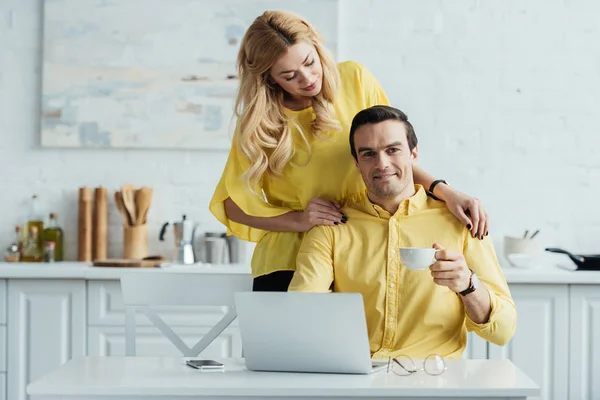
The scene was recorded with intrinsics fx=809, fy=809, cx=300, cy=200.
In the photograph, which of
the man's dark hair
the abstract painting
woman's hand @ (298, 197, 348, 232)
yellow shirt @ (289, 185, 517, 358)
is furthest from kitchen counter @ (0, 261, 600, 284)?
the man's dark hair

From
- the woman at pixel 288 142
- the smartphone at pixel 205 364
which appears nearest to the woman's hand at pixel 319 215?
the woman at pixel 288 142

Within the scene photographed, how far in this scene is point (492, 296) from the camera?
1.96 metres

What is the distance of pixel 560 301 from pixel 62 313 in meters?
2.14

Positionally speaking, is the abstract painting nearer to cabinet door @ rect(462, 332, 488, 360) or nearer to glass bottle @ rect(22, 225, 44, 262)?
glass bottle @ rect(22, 225, 44, 262)

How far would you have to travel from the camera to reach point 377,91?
8.20ft

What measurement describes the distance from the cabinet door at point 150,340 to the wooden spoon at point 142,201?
24.0 inches

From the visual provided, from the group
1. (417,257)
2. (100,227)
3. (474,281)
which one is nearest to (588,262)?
(474,281)

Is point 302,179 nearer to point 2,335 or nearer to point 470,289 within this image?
point 470,289

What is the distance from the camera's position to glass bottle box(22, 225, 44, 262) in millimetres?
3828

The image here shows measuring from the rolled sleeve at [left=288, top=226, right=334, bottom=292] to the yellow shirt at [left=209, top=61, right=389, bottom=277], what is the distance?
0.52 feet

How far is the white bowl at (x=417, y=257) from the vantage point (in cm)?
172

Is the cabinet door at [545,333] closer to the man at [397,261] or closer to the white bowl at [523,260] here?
the white bowl at [523,260]

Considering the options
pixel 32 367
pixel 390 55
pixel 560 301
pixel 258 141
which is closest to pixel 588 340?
pixel 560 301

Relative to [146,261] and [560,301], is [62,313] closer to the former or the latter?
[146,261]
